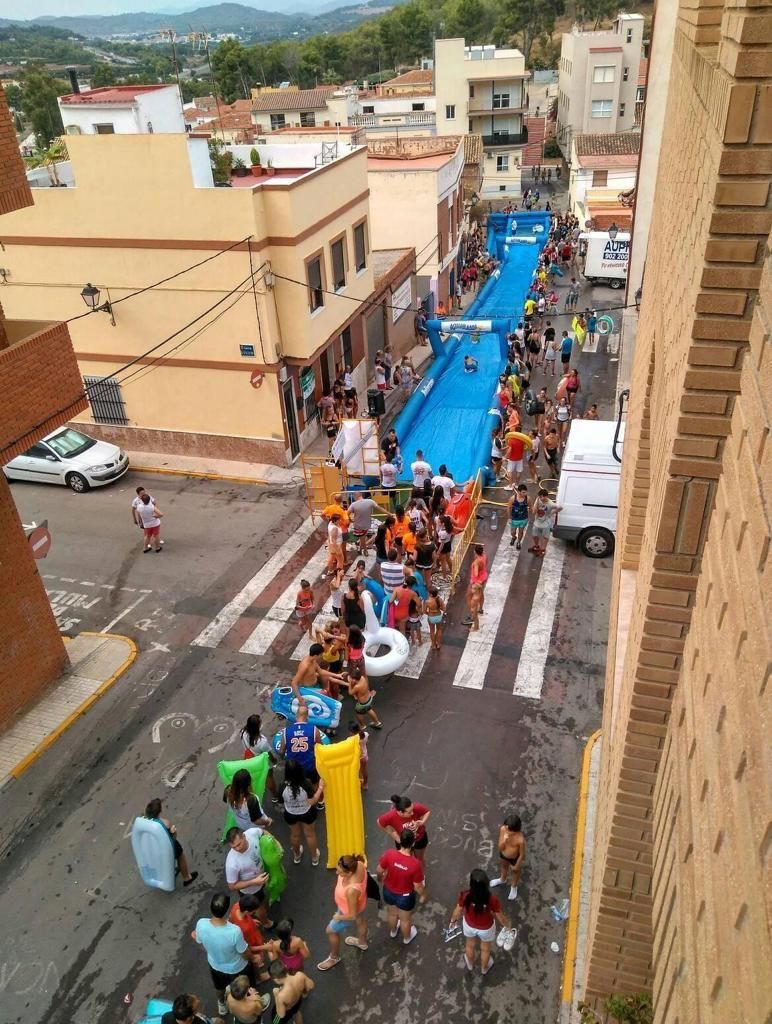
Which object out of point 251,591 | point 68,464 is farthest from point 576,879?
point 68,464

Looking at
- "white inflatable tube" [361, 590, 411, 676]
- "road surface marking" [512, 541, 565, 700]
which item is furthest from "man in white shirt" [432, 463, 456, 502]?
"white inflatable tube" [361, 590, 411, 676]

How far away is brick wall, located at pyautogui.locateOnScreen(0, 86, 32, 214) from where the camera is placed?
30.6 ft

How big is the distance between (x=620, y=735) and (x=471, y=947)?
4.18 m

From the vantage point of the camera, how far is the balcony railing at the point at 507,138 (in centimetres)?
5359

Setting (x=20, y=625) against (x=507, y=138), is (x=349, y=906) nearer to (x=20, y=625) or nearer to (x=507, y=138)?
(x=20, y=625)

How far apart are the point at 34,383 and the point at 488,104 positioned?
174 feet

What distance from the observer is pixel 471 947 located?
7.41 meters

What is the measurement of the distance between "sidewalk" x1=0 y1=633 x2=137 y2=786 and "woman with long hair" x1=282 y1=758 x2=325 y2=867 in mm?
4322

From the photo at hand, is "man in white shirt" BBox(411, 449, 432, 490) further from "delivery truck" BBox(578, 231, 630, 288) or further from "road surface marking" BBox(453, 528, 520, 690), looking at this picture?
"delivery truck" BBox(578, 231, 630, 288)

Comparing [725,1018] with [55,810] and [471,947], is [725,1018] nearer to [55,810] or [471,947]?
[471,947]

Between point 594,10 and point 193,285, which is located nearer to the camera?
point 193,285

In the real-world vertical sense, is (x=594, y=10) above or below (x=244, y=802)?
above

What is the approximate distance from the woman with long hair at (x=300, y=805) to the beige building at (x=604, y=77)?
6372cm

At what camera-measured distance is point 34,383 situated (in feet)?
32.0
